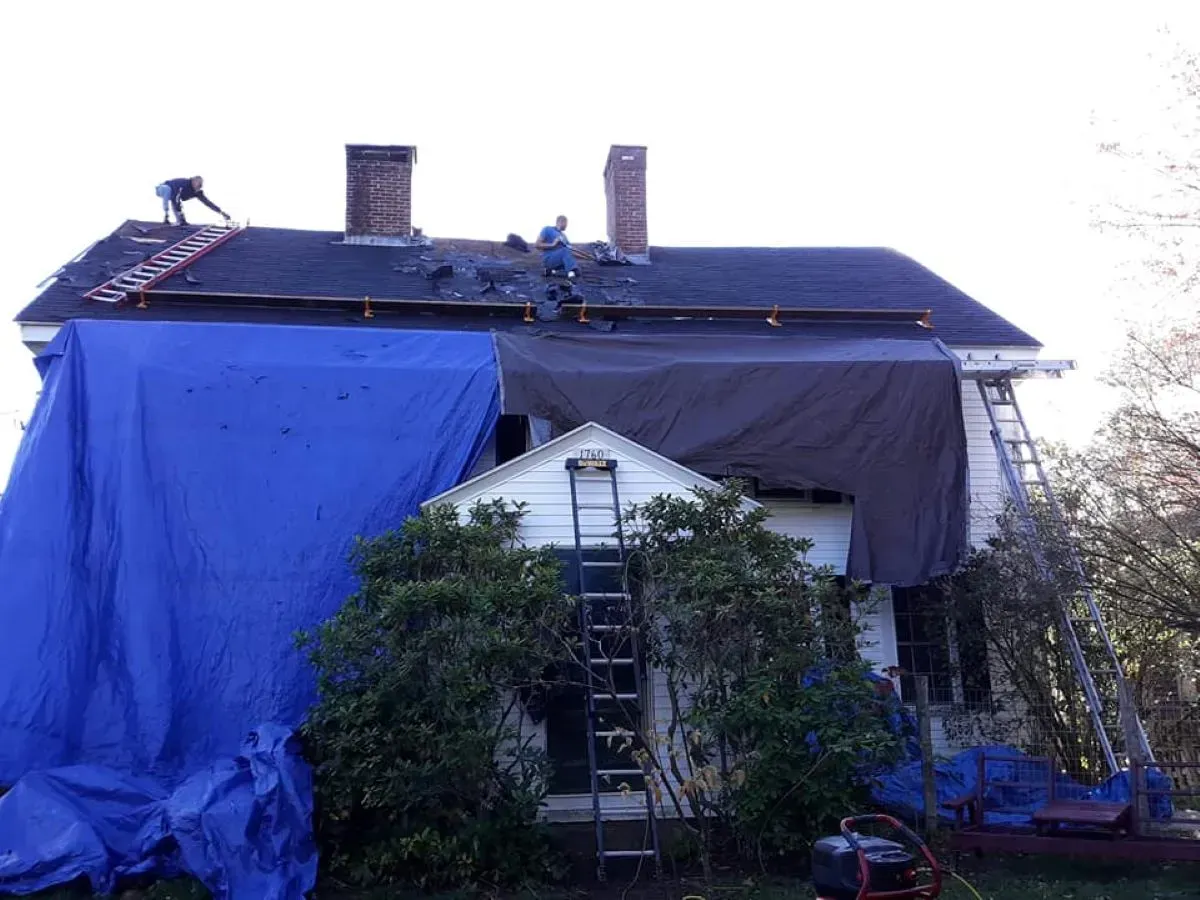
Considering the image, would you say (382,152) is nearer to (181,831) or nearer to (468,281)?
(468,281)

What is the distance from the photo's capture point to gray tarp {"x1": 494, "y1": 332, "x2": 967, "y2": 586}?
1126 centimetres

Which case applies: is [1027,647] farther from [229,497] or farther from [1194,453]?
[229,497]

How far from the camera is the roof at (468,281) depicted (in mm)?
12930

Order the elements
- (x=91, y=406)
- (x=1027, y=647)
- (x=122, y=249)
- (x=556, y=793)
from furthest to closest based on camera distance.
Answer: (x=122, y=249) → (x=1027, y=647) → (x=91, y=406) → (x=556, y=793)

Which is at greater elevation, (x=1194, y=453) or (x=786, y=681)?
(x=1194, y=453)

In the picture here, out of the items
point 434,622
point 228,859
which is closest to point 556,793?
point 434,622

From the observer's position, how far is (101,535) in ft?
32.1

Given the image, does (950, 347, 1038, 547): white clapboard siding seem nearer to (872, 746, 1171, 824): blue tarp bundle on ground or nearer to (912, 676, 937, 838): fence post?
(872, 746, 1171, 824): blue tarp bundle on ground

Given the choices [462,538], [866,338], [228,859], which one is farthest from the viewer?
[866,338]

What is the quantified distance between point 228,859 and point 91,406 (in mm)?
4765

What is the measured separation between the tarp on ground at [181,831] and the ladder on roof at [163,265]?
6.02 m

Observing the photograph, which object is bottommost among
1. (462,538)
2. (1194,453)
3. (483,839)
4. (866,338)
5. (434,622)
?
(483,839)

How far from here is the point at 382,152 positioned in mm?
16328

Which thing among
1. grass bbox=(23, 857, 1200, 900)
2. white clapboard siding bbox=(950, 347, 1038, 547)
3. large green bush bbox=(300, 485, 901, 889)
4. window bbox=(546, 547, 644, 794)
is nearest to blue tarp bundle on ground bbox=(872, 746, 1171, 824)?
grass bbox=(23, 857, 1200, 900)
